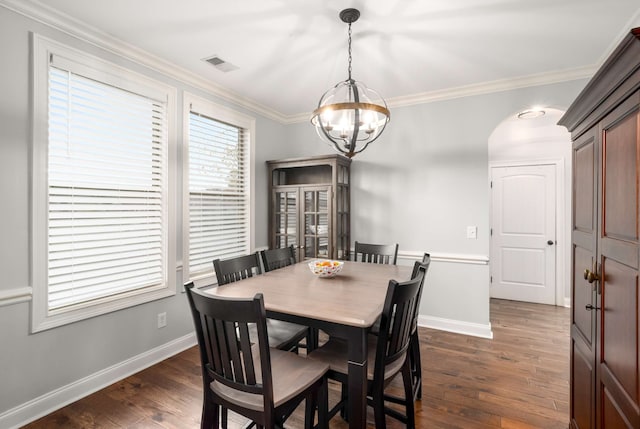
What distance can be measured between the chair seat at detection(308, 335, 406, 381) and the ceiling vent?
8.08ft

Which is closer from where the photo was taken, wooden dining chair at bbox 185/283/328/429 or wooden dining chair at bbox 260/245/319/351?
wooden dining chair at bbox 185/283/328/429

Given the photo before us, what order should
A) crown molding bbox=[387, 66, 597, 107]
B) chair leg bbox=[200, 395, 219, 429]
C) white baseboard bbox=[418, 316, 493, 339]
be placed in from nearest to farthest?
1. chair leg bbox=[200, 395, 219, 429]
2. crown molding bbox=[387, 66, 597, 107]
3. white baseboard bbox=[418, 316, 493, 339]

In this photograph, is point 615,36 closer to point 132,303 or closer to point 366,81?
point 366,81

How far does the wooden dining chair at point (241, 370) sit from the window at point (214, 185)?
1.80 m

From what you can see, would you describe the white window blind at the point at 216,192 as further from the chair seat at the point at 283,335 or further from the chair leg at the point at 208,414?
the chair leg at the point at 208,414

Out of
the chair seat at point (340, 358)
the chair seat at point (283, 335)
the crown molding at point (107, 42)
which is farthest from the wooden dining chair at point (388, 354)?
the crown molding at point (107, 42)

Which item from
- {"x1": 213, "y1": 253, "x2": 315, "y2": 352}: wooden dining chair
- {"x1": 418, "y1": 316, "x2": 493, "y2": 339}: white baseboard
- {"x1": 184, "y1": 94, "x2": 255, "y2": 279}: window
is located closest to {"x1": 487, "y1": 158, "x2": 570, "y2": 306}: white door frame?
{"x1": 418, "y1": 316, "x2": 493, "y2": 339}: white baseboard

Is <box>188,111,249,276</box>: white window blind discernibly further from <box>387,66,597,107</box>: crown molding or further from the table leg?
the table leg

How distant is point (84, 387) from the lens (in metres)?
2.29

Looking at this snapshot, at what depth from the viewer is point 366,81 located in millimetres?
3271

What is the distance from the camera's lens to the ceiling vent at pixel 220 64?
9.14ft

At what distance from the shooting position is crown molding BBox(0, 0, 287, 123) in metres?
2.01

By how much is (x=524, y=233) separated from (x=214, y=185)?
4.27 metres

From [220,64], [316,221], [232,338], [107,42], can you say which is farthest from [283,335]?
[107,42]
